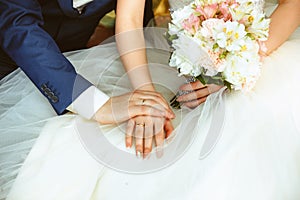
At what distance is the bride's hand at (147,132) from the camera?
1115mm

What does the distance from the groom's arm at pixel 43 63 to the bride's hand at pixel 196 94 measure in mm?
174

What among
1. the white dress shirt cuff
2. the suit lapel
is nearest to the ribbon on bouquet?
the white dress shirt cuff

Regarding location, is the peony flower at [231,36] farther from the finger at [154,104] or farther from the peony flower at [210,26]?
the finger at [154,104]

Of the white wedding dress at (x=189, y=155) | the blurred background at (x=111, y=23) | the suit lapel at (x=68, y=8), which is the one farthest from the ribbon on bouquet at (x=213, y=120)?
the blurred background at (x=111, y=23)

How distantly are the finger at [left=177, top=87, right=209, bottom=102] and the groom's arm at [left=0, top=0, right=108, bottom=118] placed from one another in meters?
0.17

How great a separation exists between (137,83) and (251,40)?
30cm

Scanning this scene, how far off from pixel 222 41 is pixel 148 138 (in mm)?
246

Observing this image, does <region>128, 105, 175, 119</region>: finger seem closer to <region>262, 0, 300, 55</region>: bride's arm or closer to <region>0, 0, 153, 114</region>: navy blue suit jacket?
<region>0, 0, 153, 114</region>: navy blue suit jacket

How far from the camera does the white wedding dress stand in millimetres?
1040

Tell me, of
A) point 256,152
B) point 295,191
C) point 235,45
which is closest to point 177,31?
point 235,45

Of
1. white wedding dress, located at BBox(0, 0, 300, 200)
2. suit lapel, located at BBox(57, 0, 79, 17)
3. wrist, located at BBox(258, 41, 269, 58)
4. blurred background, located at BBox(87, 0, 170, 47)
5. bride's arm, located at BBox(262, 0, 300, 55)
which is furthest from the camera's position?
blurred background, located at BBox(87, 0, 170, 47)

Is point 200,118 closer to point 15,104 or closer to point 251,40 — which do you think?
point 251,40

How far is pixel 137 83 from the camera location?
4.15 ft

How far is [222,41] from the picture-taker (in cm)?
106
